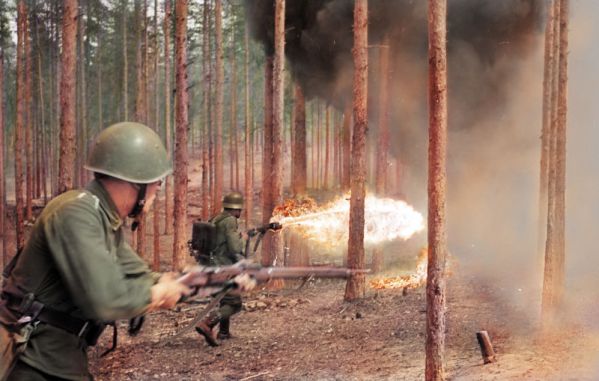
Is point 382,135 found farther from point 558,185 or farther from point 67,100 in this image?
point 67,100

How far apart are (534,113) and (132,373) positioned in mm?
16371

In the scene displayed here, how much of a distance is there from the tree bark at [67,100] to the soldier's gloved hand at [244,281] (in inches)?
285

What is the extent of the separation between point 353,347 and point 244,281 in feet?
21.5

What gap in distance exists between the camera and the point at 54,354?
277cm

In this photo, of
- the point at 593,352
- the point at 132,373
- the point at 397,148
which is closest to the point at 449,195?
the point at 397,148

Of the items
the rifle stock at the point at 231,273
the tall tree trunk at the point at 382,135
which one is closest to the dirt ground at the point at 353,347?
the tall tree trunk at the point at 382,135

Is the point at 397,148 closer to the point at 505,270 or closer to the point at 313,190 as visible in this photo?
the point at 505,270

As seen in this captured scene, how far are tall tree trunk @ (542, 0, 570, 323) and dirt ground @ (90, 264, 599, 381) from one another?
1.03 meters

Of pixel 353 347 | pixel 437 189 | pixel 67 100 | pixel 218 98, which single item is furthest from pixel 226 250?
pixel 218 98

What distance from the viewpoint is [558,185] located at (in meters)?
11.1

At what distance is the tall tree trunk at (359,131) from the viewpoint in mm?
11820

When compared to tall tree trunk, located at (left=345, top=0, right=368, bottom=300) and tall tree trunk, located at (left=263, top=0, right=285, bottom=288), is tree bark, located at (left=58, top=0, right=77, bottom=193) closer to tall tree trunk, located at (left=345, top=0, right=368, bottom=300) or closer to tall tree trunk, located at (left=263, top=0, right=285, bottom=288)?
tall tree trunk, located at (left=263, top=0, right=285, bottom=288)

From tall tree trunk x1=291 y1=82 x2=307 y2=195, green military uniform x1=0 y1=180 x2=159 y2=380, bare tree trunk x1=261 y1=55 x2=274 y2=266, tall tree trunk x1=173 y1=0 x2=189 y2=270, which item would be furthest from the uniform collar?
tall tree trunk x1=291 y1=82 x2=307 y2=195

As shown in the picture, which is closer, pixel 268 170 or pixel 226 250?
pixel 226 250
